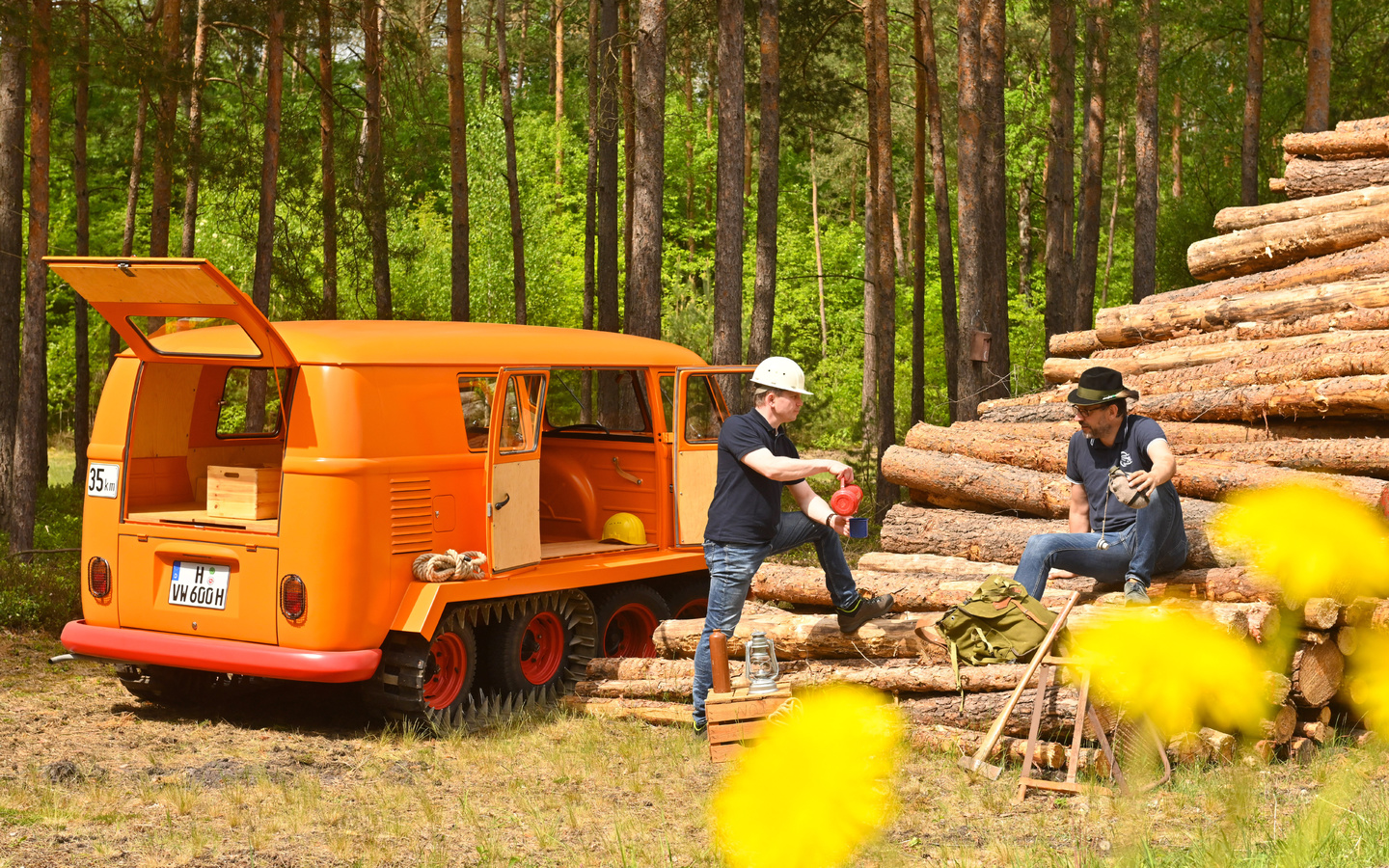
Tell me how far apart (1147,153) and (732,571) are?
18294 mm

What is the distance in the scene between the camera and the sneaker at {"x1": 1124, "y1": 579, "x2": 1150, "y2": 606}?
7215 millimetres

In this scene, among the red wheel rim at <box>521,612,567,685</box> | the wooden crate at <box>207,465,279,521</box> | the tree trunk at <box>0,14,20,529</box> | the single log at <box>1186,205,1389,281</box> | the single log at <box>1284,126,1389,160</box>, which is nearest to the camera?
the wooden crate at <box>207,465,279,521</box>

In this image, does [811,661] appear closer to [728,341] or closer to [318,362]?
[318,362]

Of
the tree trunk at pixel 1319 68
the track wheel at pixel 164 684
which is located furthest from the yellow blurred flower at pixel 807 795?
the tree trunk at pixel 1319 68

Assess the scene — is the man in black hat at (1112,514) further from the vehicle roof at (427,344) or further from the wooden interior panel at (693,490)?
the vehicle roof at (427,344)

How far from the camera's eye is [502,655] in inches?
329

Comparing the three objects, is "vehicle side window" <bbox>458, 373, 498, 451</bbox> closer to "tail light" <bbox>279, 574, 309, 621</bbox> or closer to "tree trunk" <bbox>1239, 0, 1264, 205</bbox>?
"tail light" <bbox>279, 574, 309, 621</bbox>

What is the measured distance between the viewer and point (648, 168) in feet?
46.4

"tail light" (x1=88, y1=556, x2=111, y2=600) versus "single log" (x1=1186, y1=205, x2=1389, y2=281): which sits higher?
"single log" (x1=1186, y1=205, x2=1389, y2=281)

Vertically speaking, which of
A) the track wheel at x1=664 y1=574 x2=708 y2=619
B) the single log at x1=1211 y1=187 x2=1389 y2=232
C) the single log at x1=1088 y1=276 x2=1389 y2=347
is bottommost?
the track wheel at x1=664 y1=574 x2=708 y2=619

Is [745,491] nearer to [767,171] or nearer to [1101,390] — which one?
[1101,390]

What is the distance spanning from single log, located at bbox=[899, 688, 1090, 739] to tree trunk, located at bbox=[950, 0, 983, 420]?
8345mm

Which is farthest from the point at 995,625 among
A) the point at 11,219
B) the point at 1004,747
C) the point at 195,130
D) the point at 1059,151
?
the point at 1059,151

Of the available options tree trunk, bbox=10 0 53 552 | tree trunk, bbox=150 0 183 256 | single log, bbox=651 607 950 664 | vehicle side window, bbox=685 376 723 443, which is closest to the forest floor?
single log, bbox=651 607 950 664
